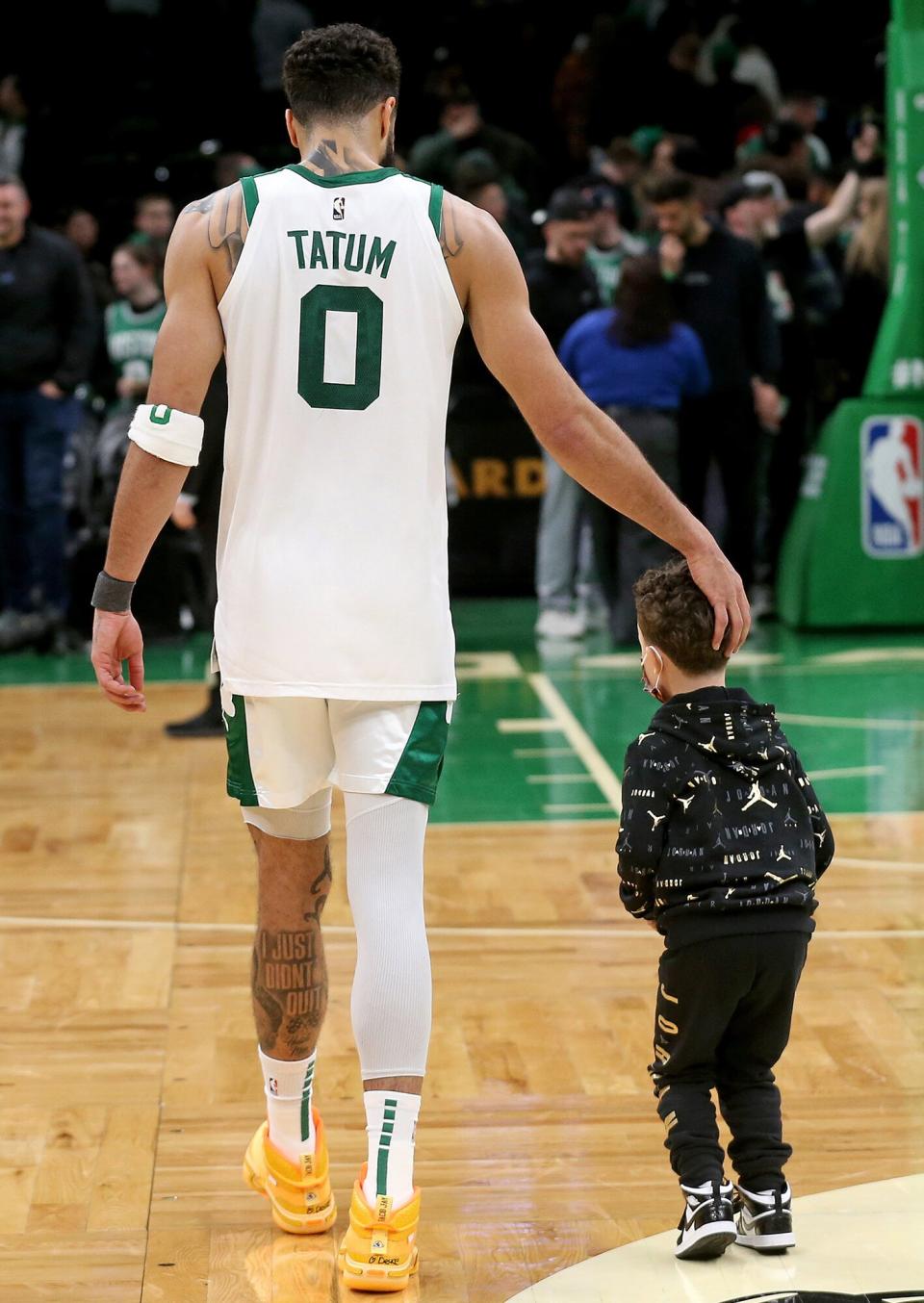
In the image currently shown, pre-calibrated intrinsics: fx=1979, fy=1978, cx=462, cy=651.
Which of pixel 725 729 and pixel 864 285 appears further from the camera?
pixel 864 285

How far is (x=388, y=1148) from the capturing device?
2953 mm

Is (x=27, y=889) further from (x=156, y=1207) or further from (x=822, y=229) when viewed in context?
(x=822, y=229)

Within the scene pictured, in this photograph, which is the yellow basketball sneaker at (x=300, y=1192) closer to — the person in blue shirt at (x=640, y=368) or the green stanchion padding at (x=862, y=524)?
the person in blue shirt at (x=640, y=368)

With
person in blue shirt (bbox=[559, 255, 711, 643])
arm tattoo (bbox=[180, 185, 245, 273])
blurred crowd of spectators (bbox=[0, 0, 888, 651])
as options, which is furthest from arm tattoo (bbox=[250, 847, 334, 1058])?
person in blue shirt (bbox=[559, 255, 711, 643])

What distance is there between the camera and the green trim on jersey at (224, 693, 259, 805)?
3.05m

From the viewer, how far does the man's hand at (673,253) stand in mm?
9719

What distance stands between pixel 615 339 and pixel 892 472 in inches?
70.1

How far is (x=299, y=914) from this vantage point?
320 cm

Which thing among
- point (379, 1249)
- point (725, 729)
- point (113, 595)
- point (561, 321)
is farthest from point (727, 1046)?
point (561, 321)

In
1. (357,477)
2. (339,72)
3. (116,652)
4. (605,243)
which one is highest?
(339,72)

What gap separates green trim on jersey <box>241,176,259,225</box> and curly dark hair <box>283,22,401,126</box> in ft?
0.48

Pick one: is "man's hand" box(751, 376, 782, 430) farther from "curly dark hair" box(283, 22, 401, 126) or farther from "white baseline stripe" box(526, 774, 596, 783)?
"curly dark hair" box(283, 22, 401, 126)

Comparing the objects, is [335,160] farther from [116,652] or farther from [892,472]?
[892,472]

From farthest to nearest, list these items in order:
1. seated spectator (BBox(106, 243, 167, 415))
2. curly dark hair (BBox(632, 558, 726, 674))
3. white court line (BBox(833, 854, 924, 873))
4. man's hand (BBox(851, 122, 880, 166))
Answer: man's hand (BBox(851, 122, 880, 166)) → seated spectator (BBox(106, 243, 167, 415)) → white court line (BBox(833, 854, 924, 873)) → curly dark hair (BBox(632, 558, 726, 674))
